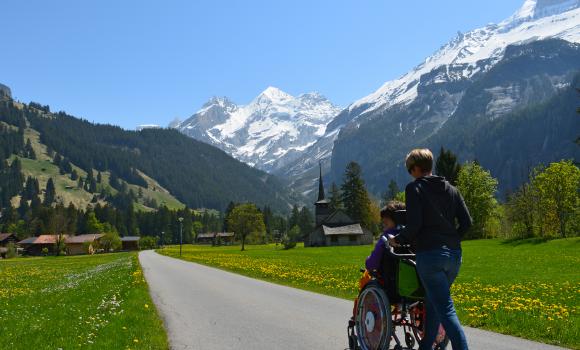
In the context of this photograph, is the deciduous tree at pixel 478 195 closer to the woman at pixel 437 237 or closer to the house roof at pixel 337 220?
the house roof at pixel 337 220

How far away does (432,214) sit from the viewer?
6.43 metres

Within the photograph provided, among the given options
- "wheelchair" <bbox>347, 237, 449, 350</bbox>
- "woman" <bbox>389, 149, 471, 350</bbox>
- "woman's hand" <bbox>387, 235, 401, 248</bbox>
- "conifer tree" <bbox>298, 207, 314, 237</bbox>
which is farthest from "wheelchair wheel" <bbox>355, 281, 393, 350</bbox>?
"conifer tree" <bbox>298, 207, 314, 237</bbox>

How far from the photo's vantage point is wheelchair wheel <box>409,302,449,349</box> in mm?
7316

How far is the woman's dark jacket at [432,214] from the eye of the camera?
6410 mm

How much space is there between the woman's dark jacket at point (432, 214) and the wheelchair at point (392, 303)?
71 cm

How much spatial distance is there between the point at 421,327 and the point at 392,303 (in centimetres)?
55

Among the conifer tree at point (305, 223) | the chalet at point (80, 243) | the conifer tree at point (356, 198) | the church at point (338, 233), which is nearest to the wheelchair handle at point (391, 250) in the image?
the church at point (338, 233)

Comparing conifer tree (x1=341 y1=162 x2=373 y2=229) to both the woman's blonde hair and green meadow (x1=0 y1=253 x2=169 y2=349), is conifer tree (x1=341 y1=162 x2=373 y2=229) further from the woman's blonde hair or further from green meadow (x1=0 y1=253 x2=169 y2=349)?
the woman's blonde hair

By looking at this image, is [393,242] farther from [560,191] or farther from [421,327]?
[560,191]

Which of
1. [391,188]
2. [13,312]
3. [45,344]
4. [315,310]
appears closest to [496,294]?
[315,310]

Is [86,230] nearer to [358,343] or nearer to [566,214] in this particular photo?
[566,214]

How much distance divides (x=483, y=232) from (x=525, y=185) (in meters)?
17.0

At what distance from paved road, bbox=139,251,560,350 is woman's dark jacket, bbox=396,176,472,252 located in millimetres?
3554

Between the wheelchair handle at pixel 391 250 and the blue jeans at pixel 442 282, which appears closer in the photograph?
the blue jeans at pixel 442 282
